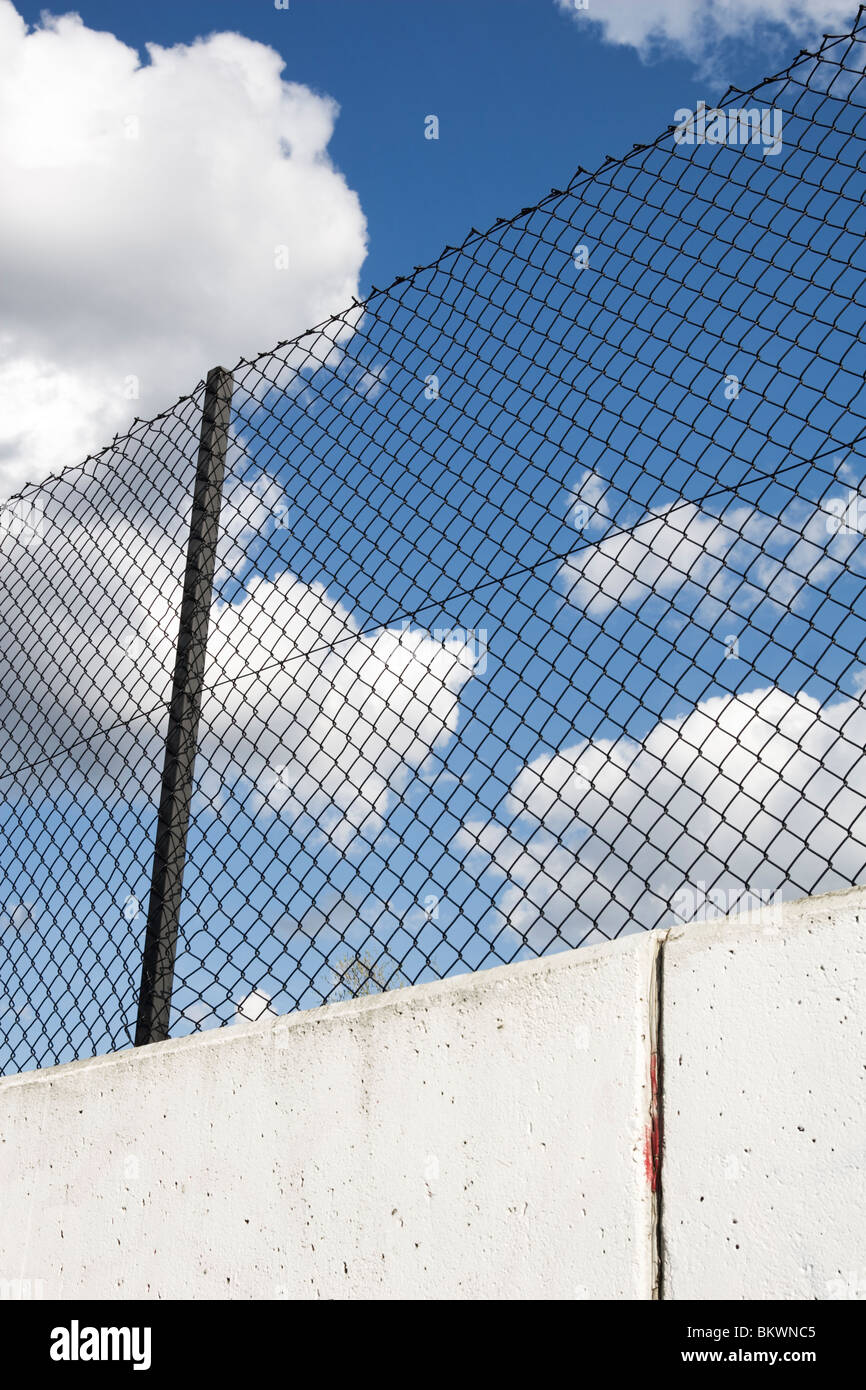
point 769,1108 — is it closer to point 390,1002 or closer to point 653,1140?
point 653,1140

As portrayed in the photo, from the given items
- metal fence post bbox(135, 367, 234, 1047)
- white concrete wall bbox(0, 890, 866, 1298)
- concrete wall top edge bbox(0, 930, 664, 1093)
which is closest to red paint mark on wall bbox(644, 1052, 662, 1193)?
white concrete wall bbox(0, 890, 866, 1298)

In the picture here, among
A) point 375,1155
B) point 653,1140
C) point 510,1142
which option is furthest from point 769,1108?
point 375,1155

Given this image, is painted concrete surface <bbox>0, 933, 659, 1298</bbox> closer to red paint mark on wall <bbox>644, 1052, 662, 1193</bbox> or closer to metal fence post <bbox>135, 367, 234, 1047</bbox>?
red paint mark on wall <bbox>644, 1052, 662, 1193</bbox>

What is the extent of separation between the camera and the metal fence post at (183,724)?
2604mm

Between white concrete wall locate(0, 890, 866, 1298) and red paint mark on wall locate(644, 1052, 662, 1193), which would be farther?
red paint mark on wall locate(644, 1052, 662, 1193)

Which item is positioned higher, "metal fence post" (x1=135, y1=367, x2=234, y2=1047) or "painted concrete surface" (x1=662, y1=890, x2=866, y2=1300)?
"metal fence post" (x1=135, y1=367, x2=234, y2=1047)

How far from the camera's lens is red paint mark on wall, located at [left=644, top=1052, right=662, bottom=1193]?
5.36ft

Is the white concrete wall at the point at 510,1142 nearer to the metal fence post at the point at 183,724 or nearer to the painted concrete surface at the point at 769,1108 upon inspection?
the painted concrete surface at the point at 769,1108

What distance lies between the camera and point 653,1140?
5.41 ft

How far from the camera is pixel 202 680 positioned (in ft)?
9.23

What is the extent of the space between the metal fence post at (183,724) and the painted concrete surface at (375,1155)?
19 cm
